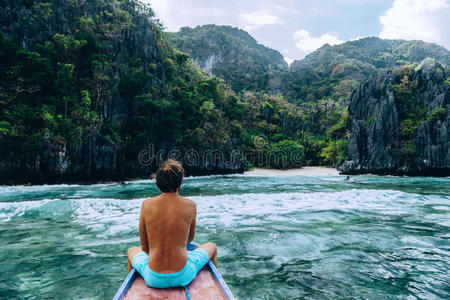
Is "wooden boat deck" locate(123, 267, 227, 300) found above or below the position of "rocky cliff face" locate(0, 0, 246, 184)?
below

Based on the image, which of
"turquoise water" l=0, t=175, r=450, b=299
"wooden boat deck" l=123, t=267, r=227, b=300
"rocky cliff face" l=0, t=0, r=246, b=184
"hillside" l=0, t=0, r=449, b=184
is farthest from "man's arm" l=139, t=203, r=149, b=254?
"rocky cliff face" l=0, t=0, r=246, b=184

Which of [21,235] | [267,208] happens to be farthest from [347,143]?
[21,235]

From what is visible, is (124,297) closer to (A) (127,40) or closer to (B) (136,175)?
(B) (136,175)

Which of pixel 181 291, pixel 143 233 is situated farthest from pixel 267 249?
pixel 143 233

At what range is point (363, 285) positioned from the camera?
11.9ft

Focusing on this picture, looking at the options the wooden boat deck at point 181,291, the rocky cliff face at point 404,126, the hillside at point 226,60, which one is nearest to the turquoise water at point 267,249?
the wooden boat deck at point 181,291

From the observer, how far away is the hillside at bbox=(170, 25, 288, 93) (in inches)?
3302

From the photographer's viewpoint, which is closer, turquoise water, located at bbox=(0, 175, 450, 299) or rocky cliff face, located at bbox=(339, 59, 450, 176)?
turquoise water, located at bbox=(0, 175, 450, 299)

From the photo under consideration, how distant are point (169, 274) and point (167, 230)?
1.33ft

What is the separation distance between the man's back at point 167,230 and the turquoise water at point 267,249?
1568mm

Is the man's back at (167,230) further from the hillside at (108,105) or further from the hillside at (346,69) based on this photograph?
the hillside at (346,69)

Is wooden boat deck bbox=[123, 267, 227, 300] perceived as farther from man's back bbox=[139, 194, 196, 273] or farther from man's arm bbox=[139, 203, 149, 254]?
man's arm bbox=[139, 203, 149, 254]

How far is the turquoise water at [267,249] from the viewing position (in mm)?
3611

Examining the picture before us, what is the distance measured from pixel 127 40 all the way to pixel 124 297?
96.4 ft
